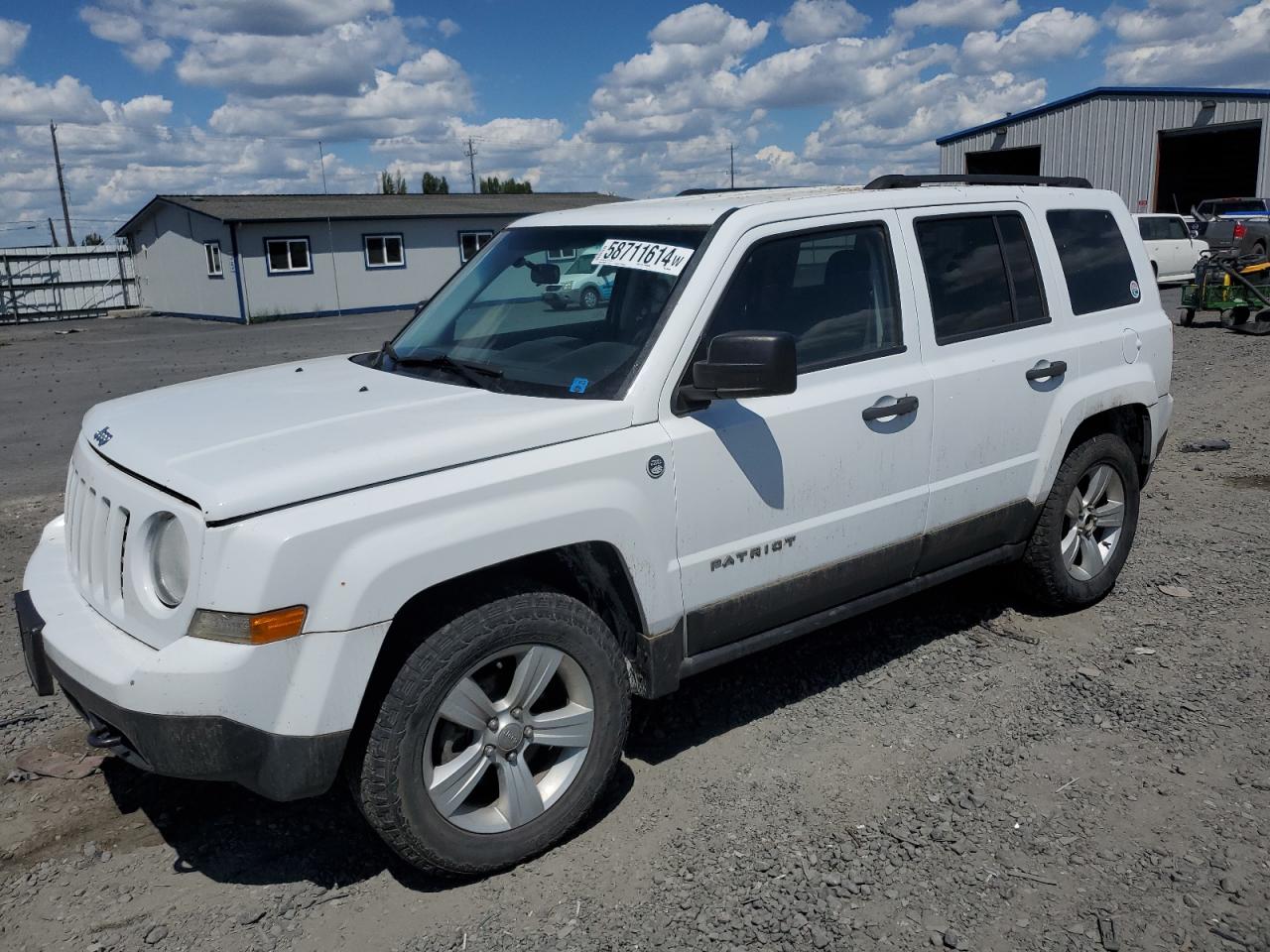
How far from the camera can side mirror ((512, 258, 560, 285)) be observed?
14.4ft

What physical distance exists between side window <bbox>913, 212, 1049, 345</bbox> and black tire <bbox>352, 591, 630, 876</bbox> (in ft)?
6.65

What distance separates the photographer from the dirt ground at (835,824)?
3119mm

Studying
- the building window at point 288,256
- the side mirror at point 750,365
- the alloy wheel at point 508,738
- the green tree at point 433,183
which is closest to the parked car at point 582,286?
the side mirror at point 750,365

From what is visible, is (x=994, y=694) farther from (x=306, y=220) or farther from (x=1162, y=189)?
(x=1162, y=189)

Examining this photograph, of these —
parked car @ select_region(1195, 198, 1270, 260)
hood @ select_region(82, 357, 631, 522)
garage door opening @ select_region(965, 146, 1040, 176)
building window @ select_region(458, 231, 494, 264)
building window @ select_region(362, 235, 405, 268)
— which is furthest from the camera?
garage door opening @ select_region(965, 146, 1040, 176)

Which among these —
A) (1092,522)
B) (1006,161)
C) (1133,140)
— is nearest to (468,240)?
(1006,161)

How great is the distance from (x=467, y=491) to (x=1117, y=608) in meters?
3.81

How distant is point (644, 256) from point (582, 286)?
40 centimetres

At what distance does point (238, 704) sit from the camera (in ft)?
9.21

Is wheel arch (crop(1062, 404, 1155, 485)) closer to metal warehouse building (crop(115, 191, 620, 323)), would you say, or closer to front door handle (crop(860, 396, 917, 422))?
front door handle (crop(860, 396, 917, 422))

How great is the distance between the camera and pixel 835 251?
13.6 ft

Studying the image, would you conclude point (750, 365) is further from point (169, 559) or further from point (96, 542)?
point (96, 542)

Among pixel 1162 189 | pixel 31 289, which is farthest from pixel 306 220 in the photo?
pixel 1162 189

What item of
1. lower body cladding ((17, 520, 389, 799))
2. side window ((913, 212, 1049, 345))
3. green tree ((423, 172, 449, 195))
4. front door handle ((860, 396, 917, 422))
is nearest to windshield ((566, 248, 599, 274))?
front door handle ((860, 396, 917, 422))
